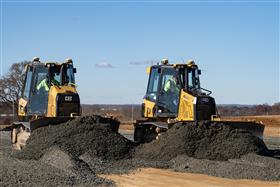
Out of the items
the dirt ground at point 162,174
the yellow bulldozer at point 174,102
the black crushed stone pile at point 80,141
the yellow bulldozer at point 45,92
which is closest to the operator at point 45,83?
the yellow bulldozer at point 45,92

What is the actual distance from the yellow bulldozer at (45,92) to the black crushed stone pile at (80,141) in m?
1.65

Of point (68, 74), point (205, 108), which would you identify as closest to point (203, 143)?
point (205, 108)

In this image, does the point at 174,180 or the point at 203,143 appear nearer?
the point at 174,180

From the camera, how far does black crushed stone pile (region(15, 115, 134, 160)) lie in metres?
14.8

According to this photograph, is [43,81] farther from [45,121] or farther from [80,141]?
[80,141]

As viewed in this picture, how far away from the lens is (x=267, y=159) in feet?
45.7

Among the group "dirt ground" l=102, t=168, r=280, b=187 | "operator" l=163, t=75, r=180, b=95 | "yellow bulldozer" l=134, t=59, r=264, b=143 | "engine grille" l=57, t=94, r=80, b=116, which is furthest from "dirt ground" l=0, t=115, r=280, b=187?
"operator" l=163, t=75, r=180, b=95

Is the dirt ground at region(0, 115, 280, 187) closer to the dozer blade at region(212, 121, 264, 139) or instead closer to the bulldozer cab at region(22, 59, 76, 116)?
the dozer blade at region(212, 121, 264, 139)

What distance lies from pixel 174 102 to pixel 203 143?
9.10 ft

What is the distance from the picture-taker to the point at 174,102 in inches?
685

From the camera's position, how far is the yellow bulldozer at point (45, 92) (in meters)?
17.8

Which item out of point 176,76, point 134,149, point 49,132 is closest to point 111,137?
point 134,149

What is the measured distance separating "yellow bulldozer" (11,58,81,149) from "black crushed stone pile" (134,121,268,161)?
3.40m

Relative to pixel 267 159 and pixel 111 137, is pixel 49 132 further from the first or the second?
pixel 267 159
